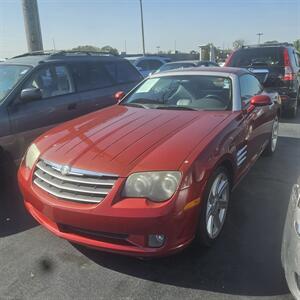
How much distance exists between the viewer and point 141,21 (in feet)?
105

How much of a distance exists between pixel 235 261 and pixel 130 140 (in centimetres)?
137

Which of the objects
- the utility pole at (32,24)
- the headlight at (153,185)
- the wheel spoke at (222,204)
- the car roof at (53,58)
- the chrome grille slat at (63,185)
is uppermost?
the utility pole at (32,24)

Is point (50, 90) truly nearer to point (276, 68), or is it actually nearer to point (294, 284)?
point (294, 284)

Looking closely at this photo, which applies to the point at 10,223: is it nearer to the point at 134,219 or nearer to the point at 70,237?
the point at 70,237

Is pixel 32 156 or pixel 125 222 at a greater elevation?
pixel 32 156

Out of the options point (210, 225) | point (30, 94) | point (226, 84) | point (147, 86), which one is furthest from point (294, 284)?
point (30, 94)

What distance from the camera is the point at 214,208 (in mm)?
3287

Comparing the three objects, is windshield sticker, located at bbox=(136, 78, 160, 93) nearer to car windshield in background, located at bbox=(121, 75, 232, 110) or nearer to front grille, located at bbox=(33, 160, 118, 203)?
car windshield in background, located at bbox=(121, 75, 232, 110)

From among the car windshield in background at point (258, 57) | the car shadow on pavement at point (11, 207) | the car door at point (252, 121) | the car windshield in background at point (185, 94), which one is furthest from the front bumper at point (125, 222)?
the car windshield in background at point (258, 57)

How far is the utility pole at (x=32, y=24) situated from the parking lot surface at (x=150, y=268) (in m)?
7.13

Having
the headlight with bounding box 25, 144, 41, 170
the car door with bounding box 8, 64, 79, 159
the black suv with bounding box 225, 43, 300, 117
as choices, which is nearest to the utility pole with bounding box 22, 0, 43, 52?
the car door with bounding box 8, 64, 79, 159

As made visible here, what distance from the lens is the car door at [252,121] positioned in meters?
4.24

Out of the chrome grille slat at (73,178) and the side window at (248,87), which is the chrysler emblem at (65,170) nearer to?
the chrome grille slat at (73,178)

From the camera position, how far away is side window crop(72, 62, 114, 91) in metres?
5.85
